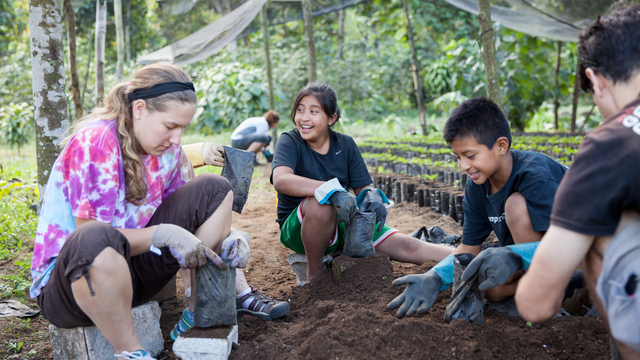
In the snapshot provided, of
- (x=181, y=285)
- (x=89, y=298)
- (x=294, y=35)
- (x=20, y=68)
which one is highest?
(x=294, y=35)

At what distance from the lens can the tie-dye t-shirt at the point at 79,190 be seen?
62.9 inches

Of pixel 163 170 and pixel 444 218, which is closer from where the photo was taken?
pixel 163 170

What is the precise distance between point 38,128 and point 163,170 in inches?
49.4

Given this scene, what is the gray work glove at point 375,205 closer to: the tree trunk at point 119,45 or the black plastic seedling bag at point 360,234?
the black plastic seedling bag at point 360,234

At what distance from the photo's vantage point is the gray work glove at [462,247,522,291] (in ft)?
5.45

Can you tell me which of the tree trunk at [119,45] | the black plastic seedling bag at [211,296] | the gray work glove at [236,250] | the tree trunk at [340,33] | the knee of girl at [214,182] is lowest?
the black plastic seedling bag at [211,296]

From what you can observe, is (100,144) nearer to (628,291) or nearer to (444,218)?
(628,291)

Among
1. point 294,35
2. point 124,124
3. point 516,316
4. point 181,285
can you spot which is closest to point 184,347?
point 124,124

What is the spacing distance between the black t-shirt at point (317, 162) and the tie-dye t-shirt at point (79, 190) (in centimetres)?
102

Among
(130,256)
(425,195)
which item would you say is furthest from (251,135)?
(130,256)

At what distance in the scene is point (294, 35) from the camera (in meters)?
17.6

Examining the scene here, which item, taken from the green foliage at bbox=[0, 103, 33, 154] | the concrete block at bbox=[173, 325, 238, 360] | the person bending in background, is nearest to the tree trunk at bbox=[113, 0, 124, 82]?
the person bending in background

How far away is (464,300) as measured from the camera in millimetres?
1838

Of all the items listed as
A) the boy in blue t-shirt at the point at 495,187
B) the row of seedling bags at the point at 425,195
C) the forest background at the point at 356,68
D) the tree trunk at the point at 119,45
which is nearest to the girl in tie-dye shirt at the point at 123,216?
the boy in blue t-shirt at the point at 495,187
